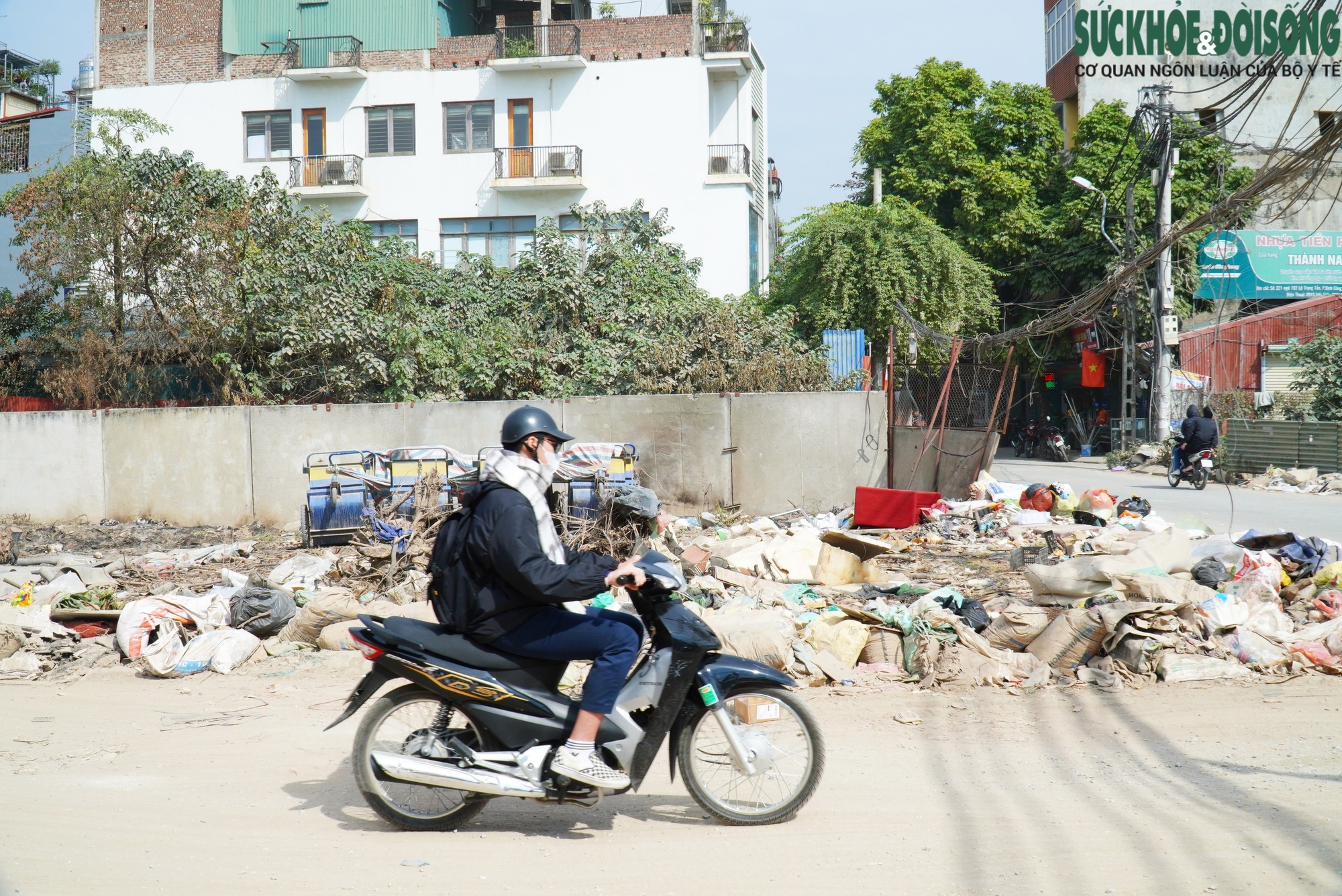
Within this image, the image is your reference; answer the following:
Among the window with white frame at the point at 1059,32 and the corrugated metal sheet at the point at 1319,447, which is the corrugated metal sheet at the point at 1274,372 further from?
the window with white frame at the point at 1059,32

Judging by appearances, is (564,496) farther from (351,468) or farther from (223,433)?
(223,433)

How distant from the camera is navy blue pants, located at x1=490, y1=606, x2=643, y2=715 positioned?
3.97 meters

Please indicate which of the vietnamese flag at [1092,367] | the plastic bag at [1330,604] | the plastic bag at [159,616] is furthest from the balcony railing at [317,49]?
the plastic bag at [1330,604]

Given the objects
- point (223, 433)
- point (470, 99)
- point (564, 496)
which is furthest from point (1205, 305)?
point (223, 433)

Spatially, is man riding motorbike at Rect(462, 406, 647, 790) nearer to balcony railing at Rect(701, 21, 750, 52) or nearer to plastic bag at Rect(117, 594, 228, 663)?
plastic bag at Rect(117, 594, 228, 663)

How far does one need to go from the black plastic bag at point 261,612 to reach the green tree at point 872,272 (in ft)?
59.5

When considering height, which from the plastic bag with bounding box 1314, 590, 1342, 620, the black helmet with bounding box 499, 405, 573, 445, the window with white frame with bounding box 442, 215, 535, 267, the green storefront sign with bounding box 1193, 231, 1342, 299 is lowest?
the plastic bag with bounding box 1314, 590, 1342, 620

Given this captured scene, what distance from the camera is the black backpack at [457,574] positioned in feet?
13.1

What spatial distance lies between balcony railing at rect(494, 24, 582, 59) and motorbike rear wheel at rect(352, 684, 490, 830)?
2725 cm

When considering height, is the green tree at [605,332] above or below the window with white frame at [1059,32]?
below

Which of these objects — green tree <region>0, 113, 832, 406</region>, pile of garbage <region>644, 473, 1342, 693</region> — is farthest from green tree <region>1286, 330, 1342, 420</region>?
pile of garbage <region>644, 473, 1342, 693</region>

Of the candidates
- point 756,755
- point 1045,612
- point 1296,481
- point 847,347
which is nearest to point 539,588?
point 756,755

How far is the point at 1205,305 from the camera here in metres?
32.8

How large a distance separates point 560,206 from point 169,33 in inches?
511
